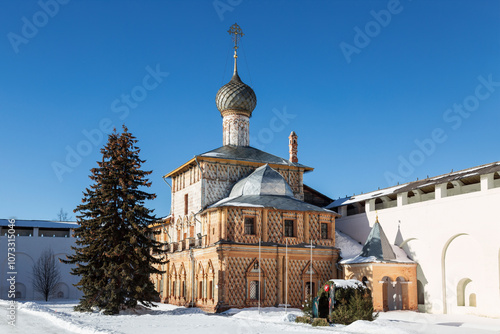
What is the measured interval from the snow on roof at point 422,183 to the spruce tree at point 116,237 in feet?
42.3

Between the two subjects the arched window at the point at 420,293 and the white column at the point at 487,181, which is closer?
the white column at the point at 487,181

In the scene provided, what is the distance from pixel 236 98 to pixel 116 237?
14.3 metres

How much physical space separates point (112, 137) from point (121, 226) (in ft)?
14.0

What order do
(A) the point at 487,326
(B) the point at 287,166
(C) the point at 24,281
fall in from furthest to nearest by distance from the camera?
(C) the point at 24,281 < (B) the point at 287,166 < (A) the point at 487,326

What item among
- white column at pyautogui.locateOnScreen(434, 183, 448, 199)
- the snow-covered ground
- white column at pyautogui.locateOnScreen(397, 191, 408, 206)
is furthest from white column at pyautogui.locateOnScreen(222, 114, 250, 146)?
white column at pyautogui.locateOnScreen(434, 183, 448, 199)

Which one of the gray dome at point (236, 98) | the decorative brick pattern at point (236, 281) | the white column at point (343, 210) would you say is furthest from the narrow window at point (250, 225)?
the gray dome at point (236, 98)

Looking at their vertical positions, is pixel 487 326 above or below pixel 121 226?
below

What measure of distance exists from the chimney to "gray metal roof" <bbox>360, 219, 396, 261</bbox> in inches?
406

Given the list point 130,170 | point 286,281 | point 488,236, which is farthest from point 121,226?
point 488,236

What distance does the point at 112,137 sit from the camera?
27562 millimetres

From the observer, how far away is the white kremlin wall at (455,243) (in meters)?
24.4

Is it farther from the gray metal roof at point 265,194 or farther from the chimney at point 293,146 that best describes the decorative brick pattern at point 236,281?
the chimney at point 293,146

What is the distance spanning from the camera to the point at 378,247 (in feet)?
94.1

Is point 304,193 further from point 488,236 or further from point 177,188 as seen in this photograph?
point 488,236
